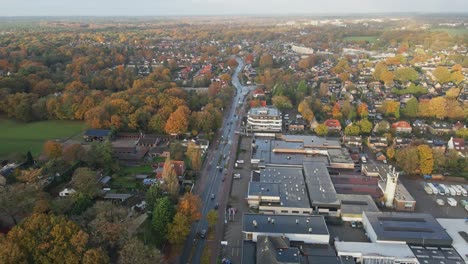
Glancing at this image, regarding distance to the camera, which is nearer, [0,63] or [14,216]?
[14,216]

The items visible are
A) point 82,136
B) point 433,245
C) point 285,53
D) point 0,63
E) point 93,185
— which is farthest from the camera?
point 285,53

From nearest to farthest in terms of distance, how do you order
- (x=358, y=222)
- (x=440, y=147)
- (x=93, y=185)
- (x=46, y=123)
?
1. (x=358, y=222)
2. (x=93, y=185)
3. (x=440, y=147)
4. (x=46, y=123)

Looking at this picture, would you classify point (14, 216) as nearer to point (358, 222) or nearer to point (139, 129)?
point (139, 129)

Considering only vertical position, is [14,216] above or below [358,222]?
above

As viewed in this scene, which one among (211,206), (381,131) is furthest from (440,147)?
(211,206)

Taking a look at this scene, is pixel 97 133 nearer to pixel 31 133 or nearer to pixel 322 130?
pixel 31 133

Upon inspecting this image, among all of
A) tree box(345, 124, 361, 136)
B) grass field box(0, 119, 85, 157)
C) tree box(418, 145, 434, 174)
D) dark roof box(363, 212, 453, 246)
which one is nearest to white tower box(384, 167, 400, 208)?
dark roof box(363, 212, 453, 246)

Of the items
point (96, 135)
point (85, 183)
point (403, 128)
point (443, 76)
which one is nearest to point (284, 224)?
point (85, 183)
